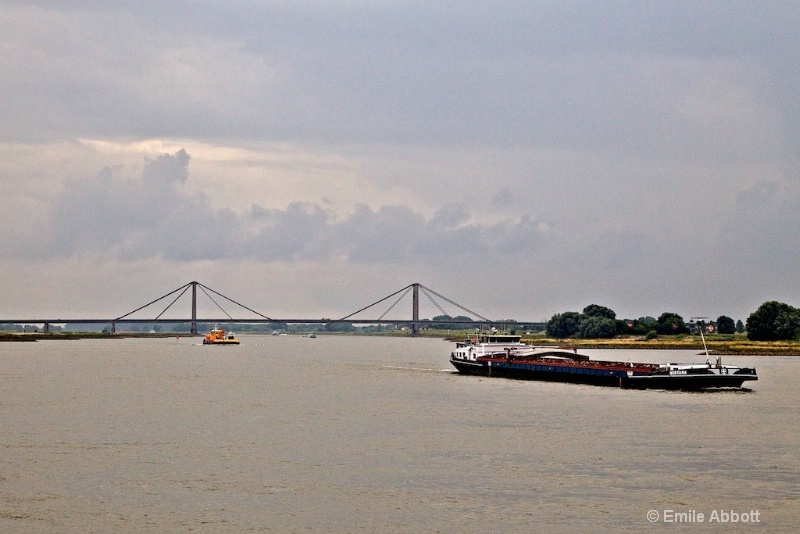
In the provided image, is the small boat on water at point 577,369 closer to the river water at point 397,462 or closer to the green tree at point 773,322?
the river water at point 397,462

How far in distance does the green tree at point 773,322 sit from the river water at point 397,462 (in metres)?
97.1

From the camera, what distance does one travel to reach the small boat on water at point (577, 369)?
6694cm

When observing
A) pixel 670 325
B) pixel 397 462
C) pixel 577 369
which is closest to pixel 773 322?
pixel 670 325

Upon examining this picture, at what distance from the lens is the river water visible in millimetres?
26578

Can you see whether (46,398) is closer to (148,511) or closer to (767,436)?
(148,511)

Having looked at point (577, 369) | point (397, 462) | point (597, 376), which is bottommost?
point (397, 462)

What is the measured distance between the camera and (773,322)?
15612 cm

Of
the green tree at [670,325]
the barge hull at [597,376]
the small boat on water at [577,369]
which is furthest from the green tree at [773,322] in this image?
the barge hull at [597,376]

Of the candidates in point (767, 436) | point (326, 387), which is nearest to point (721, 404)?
point (767, 436)

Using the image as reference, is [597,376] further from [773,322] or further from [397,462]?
[773,322]

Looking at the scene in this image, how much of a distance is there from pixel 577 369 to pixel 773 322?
3586 inches

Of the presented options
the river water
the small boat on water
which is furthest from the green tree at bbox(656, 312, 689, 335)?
the river water

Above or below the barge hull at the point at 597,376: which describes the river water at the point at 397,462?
below

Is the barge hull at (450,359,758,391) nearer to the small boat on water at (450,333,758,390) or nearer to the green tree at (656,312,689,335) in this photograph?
the small boat on water at (450,333,758,390)
